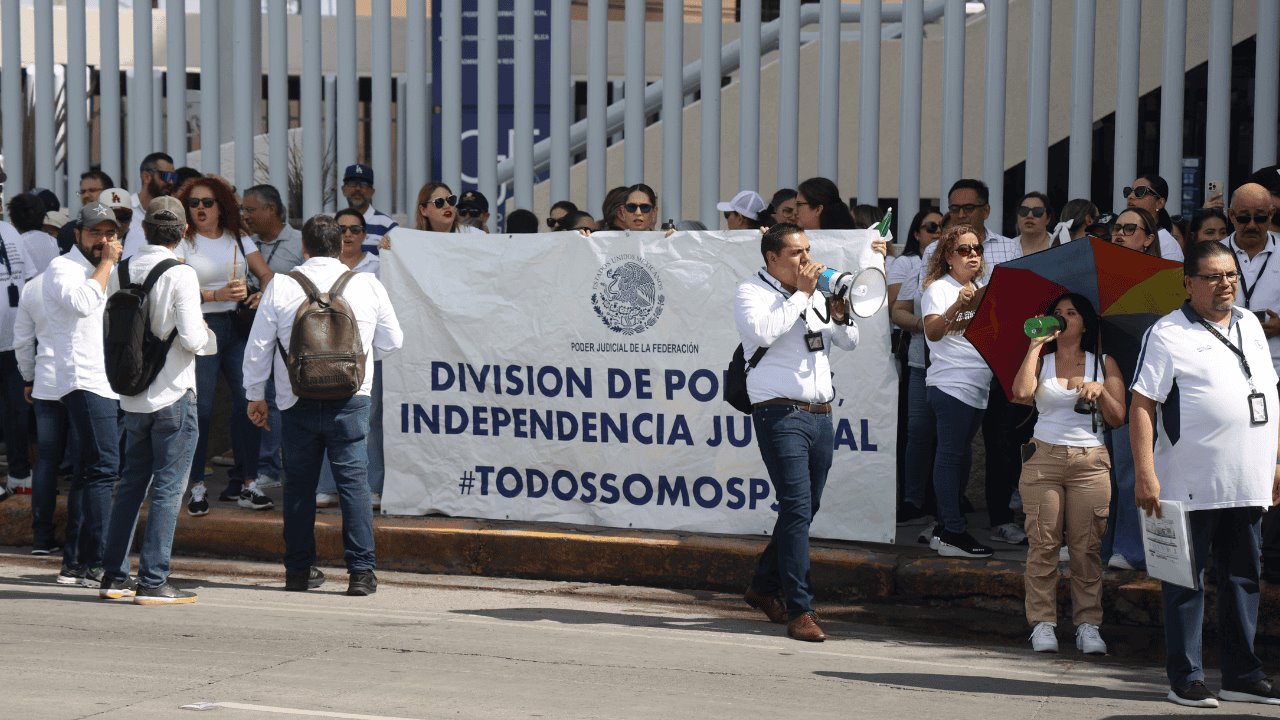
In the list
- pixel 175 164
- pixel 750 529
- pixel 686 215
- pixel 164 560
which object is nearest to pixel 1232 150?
pixel 686 215

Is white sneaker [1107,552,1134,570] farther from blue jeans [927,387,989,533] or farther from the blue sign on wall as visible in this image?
the blue sign on wall

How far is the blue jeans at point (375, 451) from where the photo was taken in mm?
9867

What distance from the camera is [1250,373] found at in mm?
6301

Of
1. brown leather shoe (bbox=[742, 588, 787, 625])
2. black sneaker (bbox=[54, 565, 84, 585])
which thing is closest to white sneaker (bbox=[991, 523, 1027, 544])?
brown leather shoe (bbox=[742, 588, 787, 625])

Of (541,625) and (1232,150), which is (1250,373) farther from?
(1232,150)

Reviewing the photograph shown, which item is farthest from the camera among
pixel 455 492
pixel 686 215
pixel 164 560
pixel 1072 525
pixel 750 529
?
pixel 686 215

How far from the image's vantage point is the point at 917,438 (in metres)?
9.10

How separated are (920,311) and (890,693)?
3.01m

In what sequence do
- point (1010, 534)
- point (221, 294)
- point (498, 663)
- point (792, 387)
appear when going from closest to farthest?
point (498, 663), point (792, 387), point (1010, 534), point (221, 294)

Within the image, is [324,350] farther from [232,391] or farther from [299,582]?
[232,391]

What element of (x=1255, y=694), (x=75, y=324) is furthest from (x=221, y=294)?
(x=1255, y=694)

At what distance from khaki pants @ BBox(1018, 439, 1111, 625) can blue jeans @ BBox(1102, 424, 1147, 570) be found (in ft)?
2.22

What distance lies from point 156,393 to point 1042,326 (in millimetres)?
4058

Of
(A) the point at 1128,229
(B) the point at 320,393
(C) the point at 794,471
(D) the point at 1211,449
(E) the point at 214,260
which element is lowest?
(C) the point at 794,471
